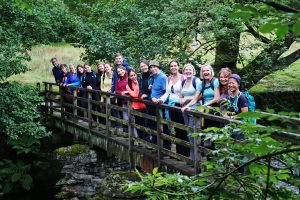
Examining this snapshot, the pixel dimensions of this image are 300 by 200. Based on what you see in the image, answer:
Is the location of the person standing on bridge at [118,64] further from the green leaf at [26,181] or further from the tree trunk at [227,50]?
the green leaf at [26,181]

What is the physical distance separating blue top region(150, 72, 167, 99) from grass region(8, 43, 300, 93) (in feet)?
20.1

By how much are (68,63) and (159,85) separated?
680 inches

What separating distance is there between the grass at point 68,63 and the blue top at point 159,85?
6.14m

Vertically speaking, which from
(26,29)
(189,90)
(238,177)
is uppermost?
(26,29)

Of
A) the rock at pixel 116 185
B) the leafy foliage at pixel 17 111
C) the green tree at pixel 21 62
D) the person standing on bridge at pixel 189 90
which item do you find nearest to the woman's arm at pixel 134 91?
the rock at pixel 116 185

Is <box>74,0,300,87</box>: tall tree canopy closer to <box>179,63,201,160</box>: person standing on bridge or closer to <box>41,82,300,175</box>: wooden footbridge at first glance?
<box>41,82,300,175</box>: wooden footbridge

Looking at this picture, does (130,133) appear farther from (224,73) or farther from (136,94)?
(224,73)

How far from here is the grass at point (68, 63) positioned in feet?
51.2

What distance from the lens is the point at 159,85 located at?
792 cm

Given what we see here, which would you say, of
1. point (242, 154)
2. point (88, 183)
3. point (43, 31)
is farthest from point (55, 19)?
point (242, 154)

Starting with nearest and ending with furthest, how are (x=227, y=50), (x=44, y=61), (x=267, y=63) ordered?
(x=267, y=63), (x=227, y=50), (x=44, y=61)

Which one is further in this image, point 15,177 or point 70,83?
point 70,83

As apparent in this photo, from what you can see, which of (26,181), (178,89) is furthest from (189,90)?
(26,181)

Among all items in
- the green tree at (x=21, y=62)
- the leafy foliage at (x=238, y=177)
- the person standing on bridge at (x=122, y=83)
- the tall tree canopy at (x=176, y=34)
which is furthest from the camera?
the tall tree canopy at (x=176, y=34)
